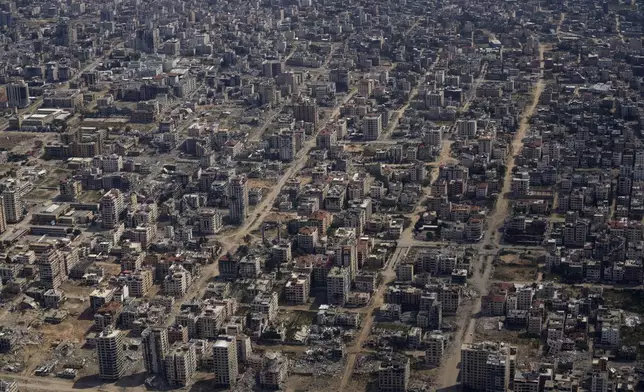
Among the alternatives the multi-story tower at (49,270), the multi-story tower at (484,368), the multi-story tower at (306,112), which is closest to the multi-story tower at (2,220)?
the multi-story tower at (49,270)

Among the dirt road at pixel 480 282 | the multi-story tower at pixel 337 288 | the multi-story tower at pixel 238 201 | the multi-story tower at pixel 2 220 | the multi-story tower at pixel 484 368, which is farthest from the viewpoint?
the multi-story tower at pixel 238 201

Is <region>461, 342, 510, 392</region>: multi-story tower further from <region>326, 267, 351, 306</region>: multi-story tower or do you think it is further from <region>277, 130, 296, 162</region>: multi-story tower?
<region>277, 130, 296, 162</region>: multi-story tower

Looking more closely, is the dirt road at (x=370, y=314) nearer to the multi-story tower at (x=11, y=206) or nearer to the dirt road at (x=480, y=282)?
the dirt road at (x=480, y=282)

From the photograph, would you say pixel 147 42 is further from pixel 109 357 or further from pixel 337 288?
pixel 109 357

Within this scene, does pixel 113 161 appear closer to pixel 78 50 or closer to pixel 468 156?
pixel 468 156

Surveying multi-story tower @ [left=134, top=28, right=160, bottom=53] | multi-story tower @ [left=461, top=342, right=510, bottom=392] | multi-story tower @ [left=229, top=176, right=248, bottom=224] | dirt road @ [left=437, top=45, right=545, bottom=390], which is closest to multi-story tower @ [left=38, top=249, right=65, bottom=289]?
multi-story tower @ [left=229, top=176, right=248, bottom=224]

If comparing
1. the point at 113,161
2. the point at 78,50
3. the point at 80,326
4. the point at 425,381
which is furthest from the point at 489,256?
the point at 78,50

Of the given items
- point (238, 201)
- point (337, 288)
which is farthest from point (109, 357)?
point (238, 201)
